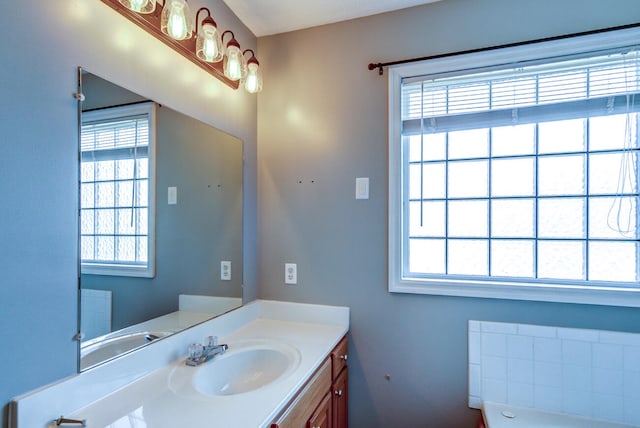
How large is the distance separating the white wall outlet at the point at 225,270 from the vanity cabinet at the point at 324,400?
652 mm

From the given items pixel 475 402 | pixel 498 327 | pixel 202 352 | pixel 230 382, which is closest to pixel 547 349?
pixel 498 327

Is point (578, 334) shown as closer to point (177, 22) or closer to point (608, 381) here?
point (608, 381)

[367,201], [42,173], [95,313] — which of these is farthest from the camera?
[367,201]

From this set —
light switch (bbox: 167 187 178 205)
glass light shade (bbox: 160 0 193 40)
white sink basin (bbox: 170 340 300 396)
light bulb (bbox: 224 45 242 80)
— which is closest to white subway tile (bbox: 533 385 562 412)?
white sink basin (bbox: 170 340 300 396)

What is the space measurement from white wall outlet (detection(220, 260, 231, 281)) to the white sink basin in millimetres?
333

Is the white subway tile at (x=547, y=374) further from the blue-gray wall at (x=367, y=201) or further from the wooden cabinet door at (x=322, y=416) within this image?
the wooden cabinet door at (x=322, y=416)

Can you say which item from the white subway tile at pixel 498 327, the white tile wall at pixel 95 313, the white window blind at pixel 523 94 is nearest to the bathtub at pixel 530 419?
the white subway tile at pixel 498 327

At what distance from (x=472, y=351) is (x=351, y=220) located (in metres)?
0.91

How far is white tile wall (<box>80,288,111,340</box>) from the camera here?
98 cm

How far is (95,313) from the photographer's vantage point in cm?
102

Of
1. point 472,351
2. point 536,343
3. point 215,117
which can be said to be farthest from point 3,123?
point 536,343

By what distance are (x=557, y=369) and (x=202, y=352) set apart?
1.62 metres

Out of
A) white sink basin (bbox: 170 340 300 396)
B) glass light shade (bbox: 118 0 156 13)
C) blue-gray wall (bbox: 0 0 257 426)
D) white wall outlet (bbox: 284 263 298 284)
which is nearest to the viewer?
blue-gray wall (bbox: 0 0 257 426)

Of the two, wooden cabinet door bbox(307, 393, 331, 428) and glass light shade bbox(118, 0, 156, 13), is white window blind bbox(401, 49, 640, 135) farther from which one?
wooden cabinet door bbox(307, 393, 331, 428)
